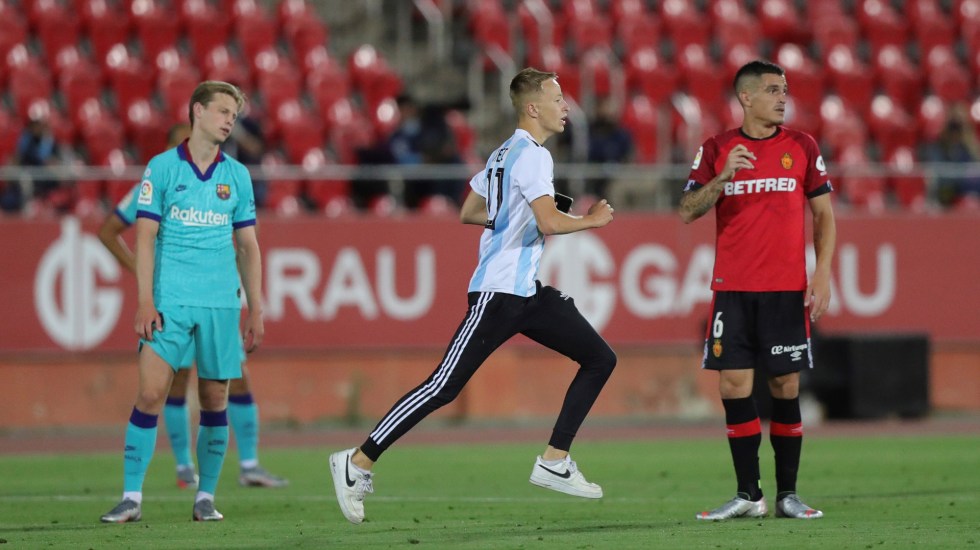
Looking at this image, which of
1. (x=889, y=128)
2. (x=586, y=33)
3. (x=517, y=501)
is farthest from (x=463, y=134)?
(x=517, y=501)

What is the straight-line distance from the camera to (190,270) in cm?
835

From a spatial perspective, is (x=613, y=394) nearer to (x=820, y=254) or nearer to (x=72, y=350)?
(x=72, y=350)

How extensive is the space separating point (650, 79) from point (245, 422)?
1076cm

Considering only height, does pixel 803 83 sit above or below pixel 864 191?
above

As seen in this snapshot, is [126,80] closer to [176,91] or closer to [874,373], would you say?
[176,91]

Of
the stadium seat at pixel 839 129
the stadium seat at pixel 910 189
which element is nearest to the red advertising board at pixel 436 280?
the stadium seat at pixel 910 189

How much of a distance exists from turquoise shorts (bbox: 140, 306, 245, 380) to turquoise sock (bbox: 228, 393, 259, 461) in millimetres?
2309

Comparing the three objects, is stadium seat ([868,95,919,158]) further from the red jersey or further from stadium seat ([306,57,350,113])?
the red jersey

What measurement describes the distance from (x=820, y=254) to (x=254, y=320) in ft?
10.2

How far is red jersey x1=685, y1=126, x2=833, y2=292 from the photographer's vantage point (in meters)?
8.30

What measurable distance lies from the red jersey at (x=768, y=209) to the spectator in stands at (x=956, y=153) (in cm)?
959

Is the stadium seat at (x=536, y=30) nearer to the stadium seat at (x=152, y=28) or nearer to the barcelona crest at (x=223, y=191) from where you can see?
the stadium seat at (x=152, y=28)

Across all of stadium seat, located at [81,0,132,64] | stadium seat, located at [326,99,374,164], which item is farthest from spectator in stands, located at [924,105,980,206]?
stadium seat, located at [81,0,132,64]

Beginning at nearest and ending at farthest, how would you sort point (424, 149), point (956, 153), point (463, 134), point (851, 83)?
1. point (424, 149)
2. point (956, 153)
3. point (463, 134)
4. point (851, 83)
